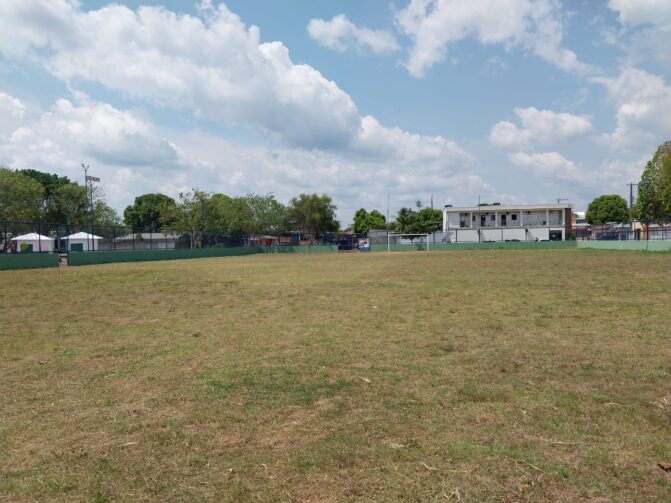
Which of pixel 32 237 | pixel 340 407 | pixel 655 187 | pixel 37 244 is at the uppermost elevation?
pixel 655 187

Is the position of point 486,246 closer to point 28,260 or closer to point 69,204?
point 28,260

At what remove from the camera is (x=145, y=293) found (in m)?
15.7

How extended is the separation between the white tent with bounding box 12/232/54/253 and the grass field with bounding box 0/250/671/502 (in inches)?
1036

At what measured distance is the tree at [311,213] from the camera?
9169 cm

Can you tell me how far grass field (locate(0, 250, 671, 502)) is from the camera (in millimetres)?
3568

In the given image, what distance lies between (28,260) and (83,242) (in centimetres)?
749

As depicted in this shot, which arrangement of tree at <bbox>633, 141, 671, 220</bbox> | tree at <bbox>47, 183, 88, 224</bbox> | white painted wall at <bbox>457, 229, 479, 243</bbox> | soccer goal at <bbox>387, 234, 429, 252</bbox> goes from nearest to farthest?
1. tree at <bbox>633, 141, 671, 220</bbox>
2. soccer goal at <bbox>387, 234, 429, 252</bbox>
3. tree at <bbox>47, 183, 88, 224</bbox>
4. white painted wall at <bbox>457, 229, 479, 243</bbox>

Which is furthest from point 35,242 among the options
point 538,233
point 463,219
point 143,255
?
point 463,219

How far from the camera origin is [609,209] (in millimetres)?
111000

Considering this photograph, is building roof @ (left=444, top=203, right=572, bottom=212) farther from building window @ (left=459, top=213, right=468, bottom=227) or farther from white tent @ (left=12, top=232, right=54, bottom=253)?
white tent @ (left=12, top=232, right=54, bottom=253)

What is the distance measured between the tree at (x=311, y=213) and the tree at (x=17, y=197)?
40.2 m

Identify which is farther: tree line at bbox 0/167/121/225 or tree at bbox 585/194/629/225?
tree at bbox 585/194/629/225

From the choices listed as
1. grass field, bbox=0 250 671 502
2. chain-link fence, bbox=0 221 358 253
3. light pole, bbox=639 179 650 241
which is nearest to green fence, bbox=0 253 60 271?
chain-link fence, bbox=0 221 358 253

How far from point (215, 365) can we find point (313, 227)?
86.7 m
